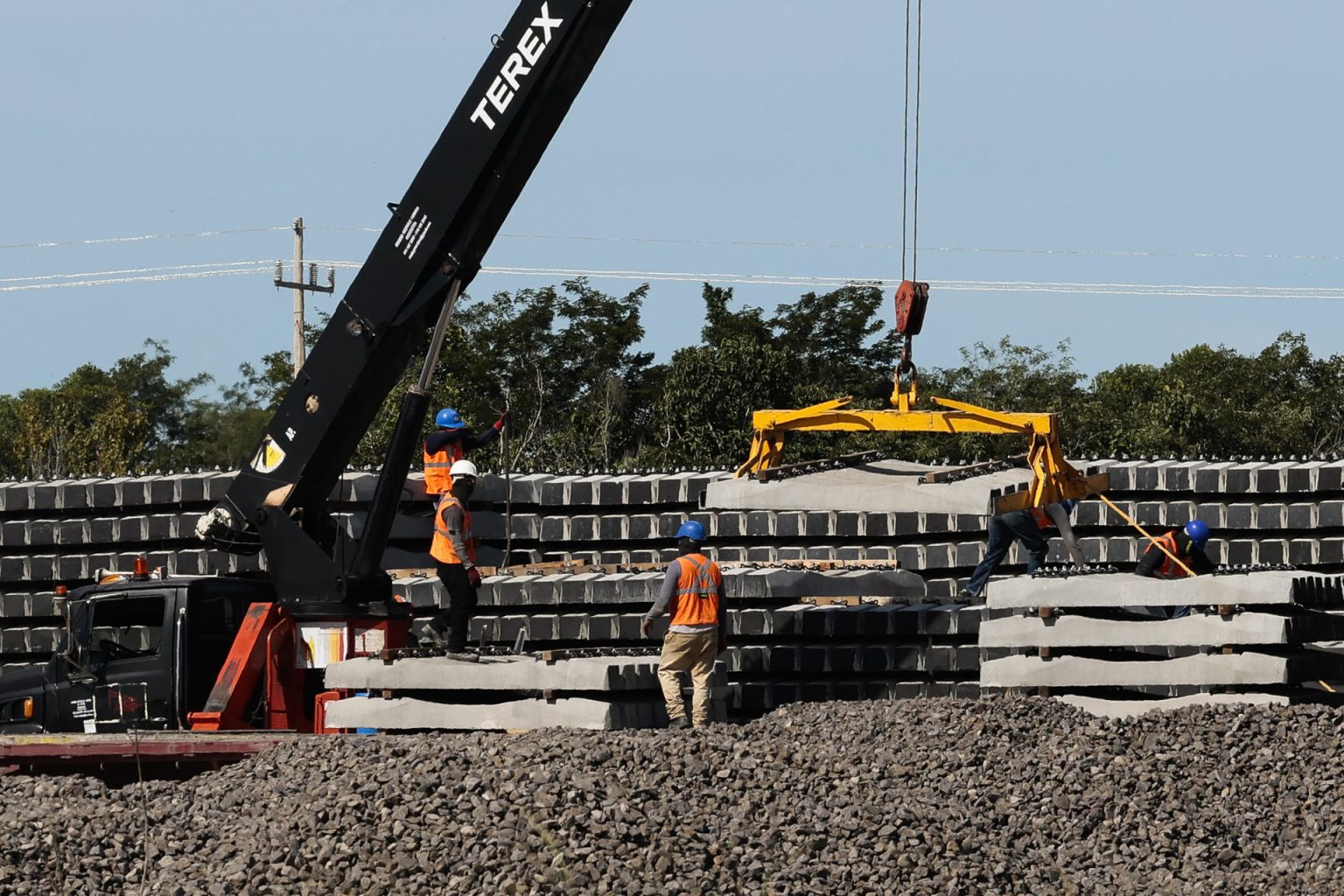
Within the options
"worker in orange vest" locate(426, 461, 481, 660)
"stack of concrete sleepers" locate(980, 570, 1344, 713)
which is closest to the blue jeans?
"stack of concrete sleepers" locate(980, 570, 1344, 713)

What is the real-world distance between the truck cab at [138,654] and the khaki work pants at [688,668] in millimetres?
2907

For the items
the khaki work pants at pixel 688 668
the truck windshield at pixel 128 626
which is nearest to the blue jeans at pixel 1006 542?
the khaki work pants at pixel 688 668

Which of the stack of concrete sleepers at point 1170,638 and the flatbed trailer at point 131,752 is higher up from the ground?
the stack of concrete sleepers at point 1170,638

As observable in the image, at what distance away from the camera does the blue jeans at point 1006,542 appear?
14.5m

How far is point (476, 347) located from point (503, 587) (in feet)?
83.2

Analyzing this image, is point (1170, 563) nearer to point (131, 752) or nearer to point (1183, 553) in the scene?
point (1183, 553)

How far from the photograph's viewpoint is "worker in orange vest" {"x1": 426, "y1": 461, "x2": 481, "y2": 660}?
1205 centimetres

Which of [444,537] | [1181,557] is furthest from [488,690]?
[1181,557]

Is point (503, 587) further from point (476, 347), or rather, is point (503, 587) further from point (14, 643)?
point (476, 347)

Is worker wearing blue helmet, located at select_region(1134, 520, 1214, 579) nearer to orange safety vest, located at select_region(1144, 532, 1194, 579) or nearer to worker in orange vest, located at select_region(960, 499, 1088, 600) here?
orange safety vest, located at select_region(1144, 532, 1194, 579)

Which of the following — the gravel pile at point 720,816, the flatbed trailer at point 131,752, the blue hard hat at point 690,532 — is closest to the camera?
the gravel pile at point 720,816

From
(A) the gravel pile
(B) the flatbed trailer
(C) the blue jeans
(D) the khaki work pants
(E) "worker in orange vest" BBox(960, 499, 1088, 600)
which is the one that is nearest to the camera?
(A) the gravel pile

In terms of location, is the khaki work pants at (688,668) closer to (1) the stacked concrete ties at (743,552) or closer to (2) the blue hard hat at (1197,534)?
(1) the stacked concrete ties at (743,552)

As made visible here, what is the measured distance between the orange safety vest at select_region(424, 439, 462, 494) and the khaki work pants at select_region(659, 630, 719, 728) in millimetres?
2117
